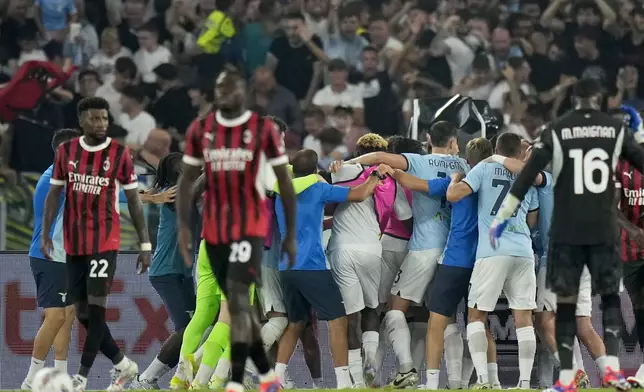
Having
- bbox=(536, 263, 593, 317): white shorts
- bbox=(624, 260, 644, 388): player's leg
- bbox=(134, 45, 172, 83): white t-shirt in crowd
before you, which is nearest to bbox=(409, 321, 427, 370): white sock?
bbox=(536, 263, 593, 317): white shorts

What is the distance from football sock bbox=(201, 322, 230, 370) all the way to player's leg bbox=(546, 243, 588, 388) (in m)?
3.04

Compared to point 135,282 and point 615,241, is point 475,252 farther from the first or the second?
point 135,282

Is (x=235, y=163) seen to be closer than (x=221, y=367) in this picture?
Yes

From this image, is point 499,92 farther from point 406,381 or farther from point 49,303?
point 49,303

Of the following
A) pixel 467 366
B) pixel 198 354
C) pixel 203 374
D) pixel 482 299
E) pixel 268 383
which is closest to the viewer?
pixel 268 383

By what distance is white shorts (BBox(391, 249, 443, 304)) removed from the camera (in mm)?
12000

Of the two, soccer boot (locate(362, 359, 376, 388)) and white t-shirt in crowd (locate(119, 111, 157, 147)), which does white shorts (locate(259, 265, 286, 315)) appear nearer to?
soccer boot (locate(362, 359, 376, 388))

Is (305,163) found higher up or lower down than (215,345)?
higher up

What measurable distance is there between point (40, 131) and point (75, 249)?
739 cm

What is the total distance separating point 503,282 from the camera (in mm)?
11523

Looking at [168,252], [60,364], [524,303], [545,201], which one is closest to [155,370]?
[60,364]

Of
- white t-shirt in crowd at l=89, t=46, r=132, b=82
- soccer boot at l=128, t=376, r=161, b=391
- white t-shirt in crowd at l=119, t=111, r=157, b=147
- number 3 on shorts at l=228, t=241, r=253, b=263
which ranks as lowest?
soccer boot at l=128, t=376, r=161, b=391

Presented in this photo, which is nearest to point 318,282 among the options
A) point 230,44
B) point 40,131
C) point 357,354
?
point 357,354

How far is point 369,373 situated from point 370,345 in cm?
26
